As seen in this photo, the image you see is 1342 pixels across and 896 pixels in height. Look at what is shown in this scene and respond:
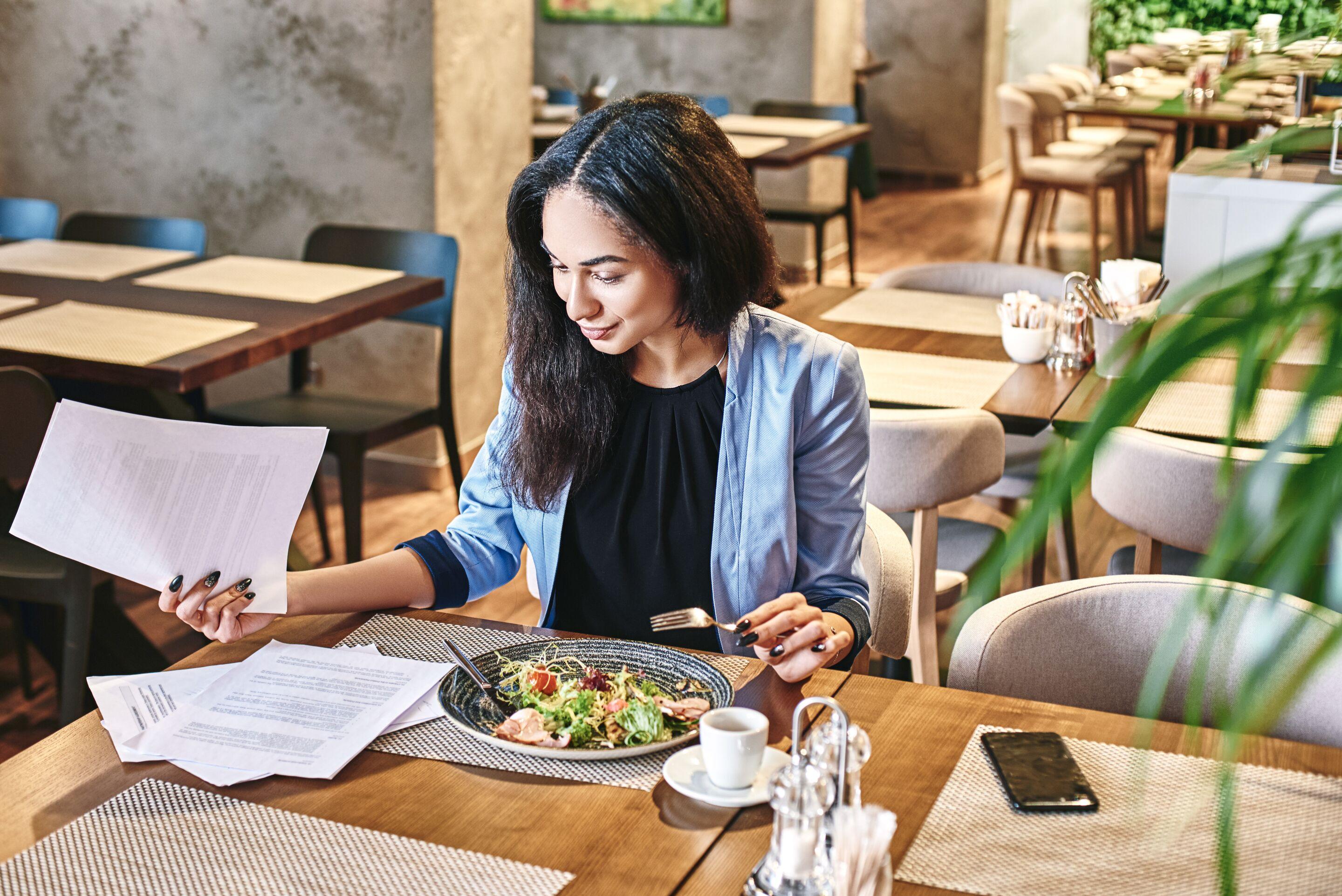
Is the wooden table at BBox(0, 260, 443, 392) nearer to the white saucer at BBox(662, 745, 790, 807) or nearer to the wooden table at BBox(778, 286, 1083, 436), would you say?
the wooden table at BBox(778, 286, 1083, 436)

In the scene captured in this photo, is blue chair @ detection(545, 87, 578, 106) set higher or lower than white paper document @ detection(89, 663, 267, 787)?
higher

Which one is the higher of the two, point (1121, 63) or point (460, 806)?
point (1121, 63)

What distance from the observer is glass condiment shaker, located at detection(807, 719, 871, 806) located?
98 cm

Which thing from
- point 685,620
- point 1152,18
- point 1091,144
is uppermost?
point 1152,18

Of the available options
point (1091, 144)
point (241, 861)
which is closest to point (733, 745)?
point (241, 861)

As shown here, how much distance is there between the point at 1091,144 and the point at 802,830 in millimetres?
7537

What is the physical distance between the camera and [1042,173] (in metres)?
7.00

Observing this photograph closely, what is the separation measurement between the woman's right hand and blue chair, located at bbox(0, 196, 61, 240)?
305cm

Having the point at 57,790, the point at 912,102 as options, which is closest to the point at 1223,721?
the point at 57,790

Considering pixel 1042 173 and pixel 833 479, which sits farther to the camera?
pixel 1042 173

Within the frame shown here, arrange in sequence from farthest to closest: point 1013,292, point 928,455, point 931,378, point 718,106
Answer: point 718,106 → point 1013,292 → point 931,378 → point 928,455

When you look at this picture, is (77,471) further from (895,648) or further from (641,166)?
(895,648)

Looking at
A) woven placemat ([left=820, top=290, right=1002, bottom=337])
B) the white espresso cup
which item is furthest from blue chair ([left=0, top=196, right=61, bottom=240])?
the white espresso cup

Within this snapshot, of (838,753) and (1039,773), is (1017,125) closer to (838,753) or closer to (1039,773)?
(1039,773)
